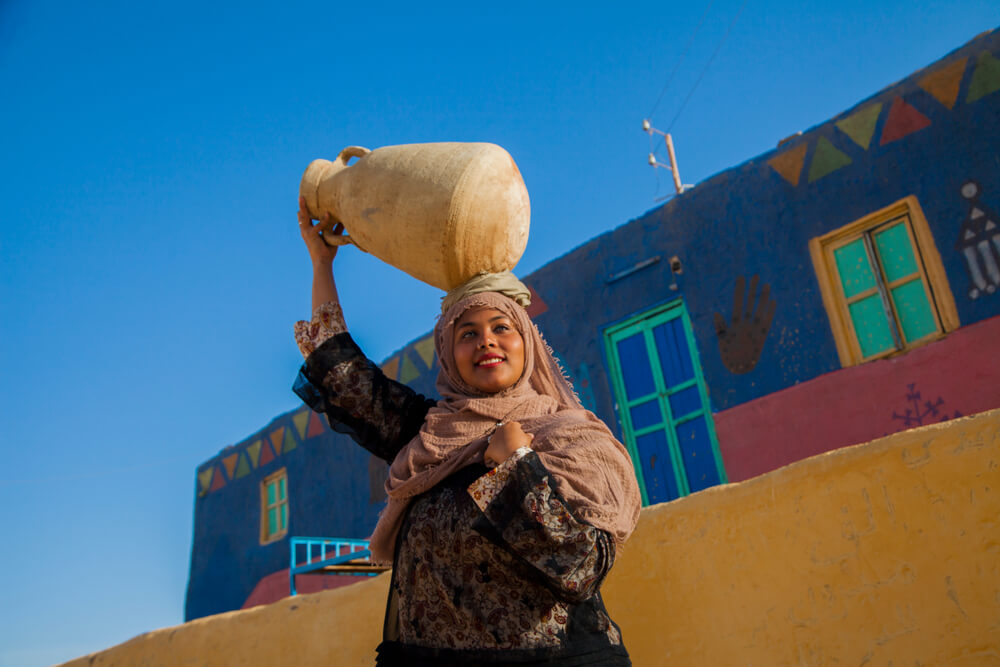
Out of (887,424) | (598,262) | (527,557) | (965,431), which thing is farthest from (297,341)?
(598,262)

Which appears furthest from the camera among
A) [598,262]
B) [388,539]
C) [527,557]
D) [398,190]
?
[598,262]

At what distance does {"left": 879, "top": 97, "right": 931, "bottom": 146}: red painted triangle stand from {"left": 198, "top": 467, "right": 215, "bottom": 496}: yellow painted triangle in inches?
442

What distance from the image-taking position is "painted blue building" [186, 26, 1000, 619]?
5.89 m

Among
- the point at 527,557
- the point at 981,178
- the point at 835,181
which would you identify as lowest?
the point at 527,557

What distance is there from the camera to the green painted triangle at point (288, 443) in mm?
11852

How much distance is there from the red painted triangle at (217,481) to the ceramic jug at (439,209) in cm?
1188

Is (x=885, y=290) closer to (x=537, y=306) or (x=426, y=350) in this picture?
(x=537, y=306)

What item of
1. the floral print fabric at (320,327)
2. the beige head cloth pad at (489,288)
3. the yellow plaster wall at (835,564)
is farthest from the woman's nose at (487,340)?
→ the yellow plaster wall at (835,564)

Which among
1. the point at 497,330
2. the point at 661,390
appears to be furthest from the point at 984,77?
the point at 497,330

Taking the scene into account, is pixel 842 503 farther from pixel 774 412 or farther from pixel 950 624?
pixel 774 412

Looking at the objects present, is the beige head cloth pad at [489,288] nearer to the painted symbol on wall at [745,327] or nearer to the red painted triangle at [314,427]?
the painted symbol on wall at [745,327]

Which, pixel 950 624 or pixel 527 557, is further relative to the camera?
pixel 950 624

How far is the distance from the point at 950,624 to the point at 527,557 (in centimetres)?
91

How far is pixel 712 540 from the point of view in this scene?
218 cm
